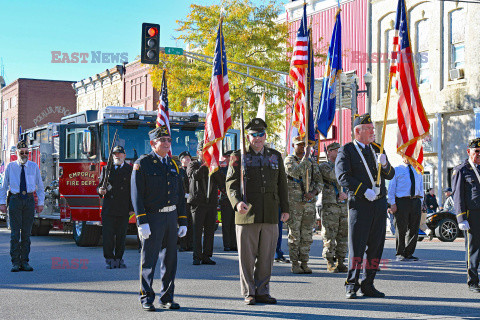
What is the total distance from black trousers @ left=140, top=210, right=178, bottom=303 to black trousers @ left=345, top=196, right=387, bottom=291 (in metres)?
2.19

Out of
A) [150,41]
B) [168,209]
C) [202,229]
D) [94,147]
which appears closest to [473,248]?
[168,209]

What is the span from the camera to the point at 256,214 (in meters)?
8.53

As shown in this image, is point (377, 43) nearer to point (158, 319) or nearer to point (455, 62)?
point (455, 62)

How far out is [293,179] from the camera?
11.3m

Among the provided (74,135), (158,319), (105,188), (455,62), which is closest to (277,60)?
(455,62)

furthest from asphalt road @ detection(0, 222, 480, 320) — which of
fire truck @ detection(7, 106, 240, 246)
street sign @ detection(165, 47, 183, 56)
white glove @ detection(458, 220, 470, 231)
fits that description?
street sign @ detection(165, 47, 183, 56)

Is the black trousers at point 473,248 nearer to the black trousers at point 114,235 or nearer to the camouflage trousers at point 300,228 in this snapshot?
the camouflage trousers at point 300,228

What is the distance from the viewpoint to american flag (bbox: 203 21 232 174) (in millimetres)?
11484

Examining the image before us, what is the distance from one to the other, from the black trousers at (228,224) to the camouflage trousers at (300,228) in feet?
13.5

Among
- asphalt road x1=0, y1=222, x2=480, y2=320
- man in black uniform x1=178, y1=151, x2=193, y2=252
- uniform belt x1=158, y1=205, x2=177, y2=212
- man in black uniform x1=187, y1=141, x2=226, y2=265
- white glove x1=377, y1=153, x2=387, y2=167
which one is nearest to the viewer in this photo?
asphalt road x1=0, y1=222, x2=480, y2=320

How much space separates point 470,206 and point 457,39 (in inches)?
805

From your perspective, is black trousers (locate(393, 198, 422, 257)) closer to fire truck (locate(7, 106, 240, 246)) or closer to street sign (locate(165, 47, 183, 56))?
fire truck (locate(7, 106, 240, 246))

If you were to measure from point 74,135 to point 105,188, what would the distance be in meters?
4.14

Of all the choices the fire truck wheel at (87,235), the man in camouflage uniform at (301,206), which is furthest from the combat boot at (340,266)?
the fire truck wheel at (87,235)
